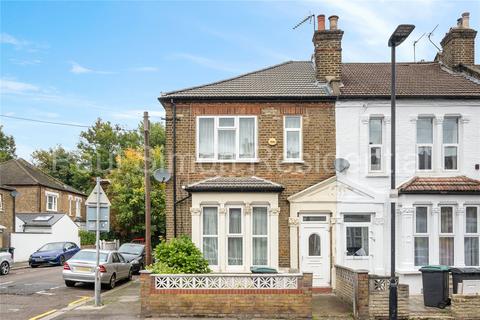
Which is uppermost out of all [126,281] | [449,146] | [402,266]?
[449,146]

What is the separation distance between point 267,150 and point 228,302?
6370 millimetres

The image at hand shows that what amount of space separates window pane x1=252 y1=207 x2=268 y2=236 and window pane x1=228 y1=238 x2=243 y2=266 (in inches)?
24.5

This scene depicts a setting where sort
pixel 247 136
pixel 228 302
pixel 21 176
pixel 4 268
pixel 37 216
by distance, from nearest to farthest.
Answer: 1. pixel 228 302
2. pixel 247 136
3. pixel 4 268
4. pixel 37 216
5. pixel 21 176

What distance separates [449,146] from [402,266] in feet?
14.6

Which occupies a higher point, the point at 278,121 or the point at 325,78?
the point at 325,78

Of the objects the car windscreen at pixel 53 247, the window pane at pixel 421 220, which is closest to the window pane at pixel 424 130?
the window pane at pixel 421 220

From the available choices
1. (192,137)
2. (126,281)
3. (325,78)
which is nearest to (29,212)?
(126,281)

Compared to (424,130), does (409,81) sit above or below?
above

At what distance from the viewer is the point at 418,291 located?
55.1ft

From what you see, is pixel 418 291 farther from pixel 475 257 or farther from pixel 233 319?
pixel 233 319

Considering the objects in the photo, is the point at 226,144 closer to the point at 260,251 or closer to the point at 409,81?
the point at 260,251

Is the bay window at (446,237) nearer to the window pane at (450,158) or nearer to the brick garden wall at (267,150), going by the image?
the window pane at (450,158)

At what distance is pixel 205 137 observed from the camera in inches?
711

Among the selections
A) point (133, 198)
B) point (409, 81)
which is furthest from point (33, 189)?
point (409, 81)
